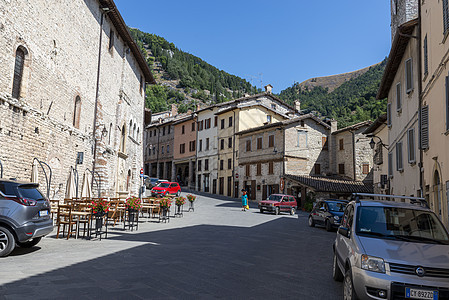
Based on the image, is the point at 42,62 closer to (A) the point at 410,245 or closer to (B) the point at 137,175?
(A) the point at 410,245

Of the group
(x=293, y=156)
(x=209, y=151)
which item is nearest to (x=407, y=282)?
(x=293, y=156)

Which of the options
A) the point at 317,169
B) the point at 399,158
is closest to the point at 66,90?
the point at 399,158

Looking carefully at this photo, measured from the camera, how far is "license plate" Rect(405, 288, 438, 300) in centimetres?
445

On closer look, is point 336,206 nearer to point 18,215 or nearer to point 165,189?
point 18,215

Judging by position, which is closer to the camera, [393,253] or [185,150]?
[393,253]

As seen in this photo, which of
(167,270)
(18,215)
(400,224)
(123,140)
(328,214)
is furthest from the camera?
(123,140)

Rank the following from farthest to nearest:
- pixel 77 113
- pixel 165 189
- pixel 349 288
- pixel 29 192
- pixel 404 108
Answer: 1. pixel 165 189
2. pixel 77 113
3. pixel 404 108
4. pixel 29 192
5. pixel 349 288

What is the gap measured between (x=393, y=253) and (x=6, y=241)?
777 cm

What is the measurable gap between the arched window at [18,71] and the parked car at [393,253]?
12.6 m

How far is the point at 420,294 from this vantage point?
4.46 metres

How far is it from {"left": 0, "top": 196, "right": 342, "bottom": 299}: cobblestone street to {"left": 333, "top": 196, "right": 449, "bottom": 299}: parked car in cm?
115

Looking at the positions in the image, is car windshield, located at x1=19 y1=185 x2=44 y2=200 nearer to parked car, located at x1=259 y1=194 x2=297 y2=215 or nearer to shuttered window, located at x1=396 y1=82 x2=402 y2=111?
shuttered window, located at x1=396 y1=82 x2=402 y2=111

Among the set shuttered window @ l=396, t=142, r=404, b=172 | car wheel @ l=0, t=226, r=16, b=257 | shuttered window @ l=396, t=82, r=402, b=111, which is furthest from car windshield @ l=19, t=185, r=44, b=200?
shuttered window @ l=396, t=82, r=402, b=111

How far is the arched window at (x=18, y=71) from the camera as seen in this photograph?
44.4ft
